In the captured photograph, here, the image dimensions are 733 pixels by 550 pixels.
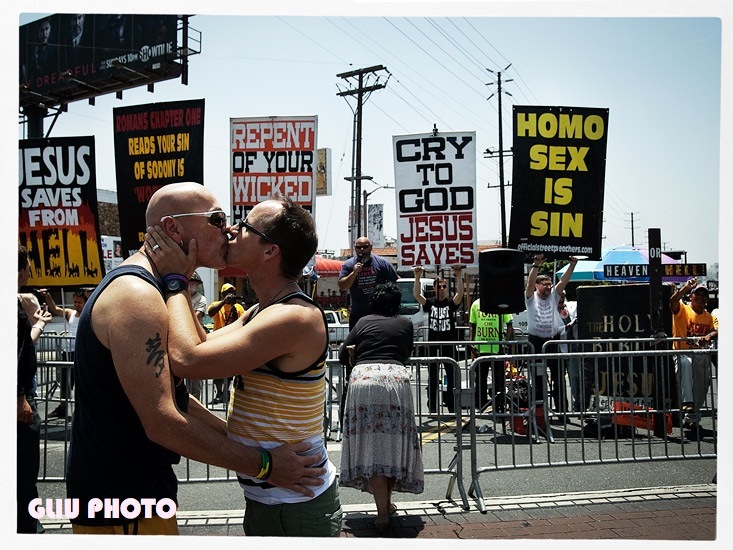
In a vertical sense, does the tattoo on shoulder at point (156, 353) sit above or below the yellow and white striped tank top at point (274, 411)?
above

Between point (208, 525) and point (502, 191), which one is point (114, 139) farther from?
point (502, 191)

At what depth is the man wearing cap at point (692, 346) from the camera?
6688 mm

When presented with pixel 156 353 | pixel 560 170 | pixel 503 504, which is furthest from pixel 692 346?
pixel 156 353

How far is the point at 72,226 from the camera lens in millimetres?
6801

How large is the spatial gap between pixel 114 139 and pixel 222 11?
4.71m

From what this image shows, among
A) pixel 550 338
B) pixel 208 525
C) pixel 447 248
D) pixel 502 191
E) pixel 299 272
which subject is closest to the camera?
pixel 299 272

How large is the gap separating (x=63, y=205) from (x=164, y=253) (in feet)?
16.5

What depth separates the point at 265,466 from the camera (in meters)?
2.37

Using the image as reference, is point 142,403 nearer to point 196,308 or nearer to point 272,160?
point 272,160

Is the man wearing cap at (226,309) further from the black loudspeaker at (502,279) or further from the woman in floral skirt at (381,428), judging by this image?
the woman in floral skirt at (381,428)

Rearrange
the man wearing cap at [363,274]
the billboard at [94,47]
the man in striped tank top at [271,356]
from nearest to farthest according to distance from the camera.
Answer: the man in striped tank top at [271,356] < the billboard at [94,47] < the man wearing cap at [363,274]

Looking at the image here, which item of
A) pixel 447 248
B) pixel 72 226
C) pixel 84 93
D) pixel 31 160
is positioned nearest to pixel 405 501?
pixel 447 248

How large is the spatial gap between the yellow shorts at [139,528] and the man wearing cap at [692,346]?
525cm

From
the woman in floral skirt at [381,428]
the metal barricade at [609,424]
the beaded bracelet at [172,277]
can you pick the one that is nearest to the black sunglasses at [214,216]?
the beaded bracelet at [172,277]
